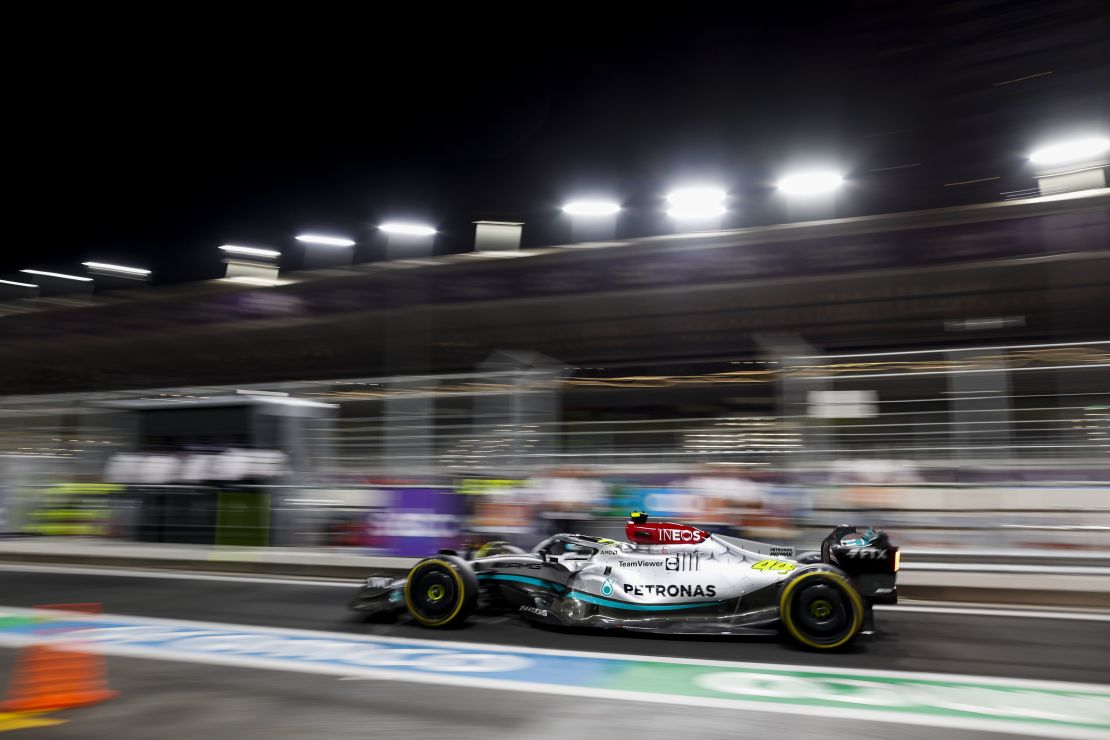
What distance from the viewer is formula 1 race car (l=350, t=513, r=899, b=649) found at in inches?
228

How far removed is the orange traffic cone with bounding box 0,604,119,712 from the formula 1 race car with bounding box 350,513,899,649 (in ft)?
7.96

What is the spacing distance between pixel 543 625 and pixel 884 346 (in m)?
14.6

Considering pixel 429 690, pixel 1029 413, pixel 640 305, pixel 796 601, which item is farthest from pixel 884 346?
pixel 429 690

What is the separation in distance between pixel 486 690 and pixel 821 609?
8.48ft

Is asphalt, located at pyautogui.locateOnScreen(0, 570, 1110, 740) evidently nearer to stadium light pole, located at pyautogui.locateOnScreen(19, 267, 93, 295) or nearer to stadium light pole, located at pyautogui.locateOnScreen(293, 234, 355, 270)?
stadium light pole, located at pyautogui.locateOnScreen(293, 234, 355, 270)

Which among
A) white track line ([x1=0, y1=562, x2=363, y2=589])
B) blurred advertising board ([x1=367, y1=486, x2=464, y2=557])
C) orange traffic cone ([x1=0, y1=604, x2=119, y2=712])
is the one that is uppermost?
blurred advertising board ([x1=367, y1=486, x2=464, y2=557])

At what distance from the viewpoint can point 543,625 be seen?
256 inches

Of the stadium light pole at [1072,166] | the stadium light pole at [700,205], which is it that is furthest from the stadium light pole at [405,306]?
the stadium light pole at [1072,166]

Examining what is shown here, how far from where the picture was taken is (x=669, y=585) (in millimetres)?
6148

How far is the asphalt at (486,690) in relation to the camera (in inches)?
159

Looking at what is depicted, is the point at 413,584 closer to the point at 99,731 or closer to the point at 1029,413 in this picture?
the point at 99,731

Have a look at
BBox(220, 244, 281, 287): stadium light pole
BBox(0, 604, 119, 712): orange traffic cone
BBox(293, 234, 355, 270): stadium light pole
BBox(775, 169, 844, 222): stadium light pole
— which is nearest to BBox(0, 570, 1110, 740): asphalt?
BBox(0, 604, 119, 712): orange traffic cone

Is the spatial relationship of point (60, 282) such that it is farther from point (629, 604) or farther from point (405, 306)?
point (629, 604)

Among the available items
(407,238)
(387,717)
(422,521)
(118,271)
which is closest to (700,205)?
(407,238)
